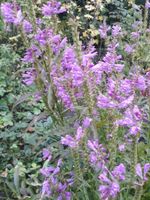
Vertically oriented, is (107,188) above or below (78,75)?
below

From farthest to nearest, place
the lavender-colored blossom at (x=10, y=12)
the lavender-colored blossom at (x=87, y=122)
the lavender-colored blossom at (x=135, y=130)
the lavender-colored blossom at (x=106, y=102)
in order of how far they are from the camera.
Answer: the lavender-colored blossom at (x=10, y=12), the lavender-colored blossom at (x=87, y=122), the lavender-colored blossom at (x=106, y=102), the lavender-colored blossom at (x=135, y=130)

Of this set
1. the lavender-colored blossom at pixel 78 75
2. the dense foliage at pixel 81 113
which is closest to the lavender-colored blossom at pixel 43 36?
the dense foliage at pixel 81 113

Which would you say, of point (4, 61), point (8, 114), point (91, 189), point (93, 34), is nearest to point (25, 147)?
point (8, 114)

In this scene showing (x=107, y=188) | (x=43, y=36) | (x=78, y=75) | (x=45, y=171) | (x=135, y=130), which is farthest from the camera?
(x=43, y=36)

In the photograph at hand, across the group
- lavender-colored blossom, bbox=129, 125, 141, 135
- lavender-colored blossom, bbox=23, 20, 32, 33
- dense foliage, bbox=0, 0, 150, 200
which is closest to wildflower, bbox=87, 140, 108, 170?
dense foliage, bbox=0, 0, 150, 200

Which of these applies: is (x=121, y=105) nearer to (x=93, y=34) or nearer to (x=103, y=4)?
(x=93, y=34)

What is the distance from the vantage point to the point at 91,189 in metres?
2.18

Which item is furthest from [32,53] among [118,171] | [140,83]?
[118,171]

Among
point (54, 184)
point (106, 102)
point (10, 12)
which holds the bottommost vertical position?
point (54, 184)

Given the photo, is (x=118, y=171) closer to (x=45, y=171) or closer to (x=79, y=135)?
(x=79, y=135)

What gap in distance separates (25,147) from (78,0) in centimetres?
254

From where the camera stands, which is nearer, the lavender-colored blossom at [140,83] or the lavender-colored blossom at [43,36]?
the lavender-colored blossom at [140,83]

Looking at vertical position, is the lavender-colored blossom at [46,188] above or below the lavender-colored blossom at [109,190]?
below

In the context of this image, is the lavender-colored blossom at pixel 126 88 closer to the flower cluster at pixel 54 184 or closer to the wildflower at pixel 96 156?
the wildflower at pixel 96 156
